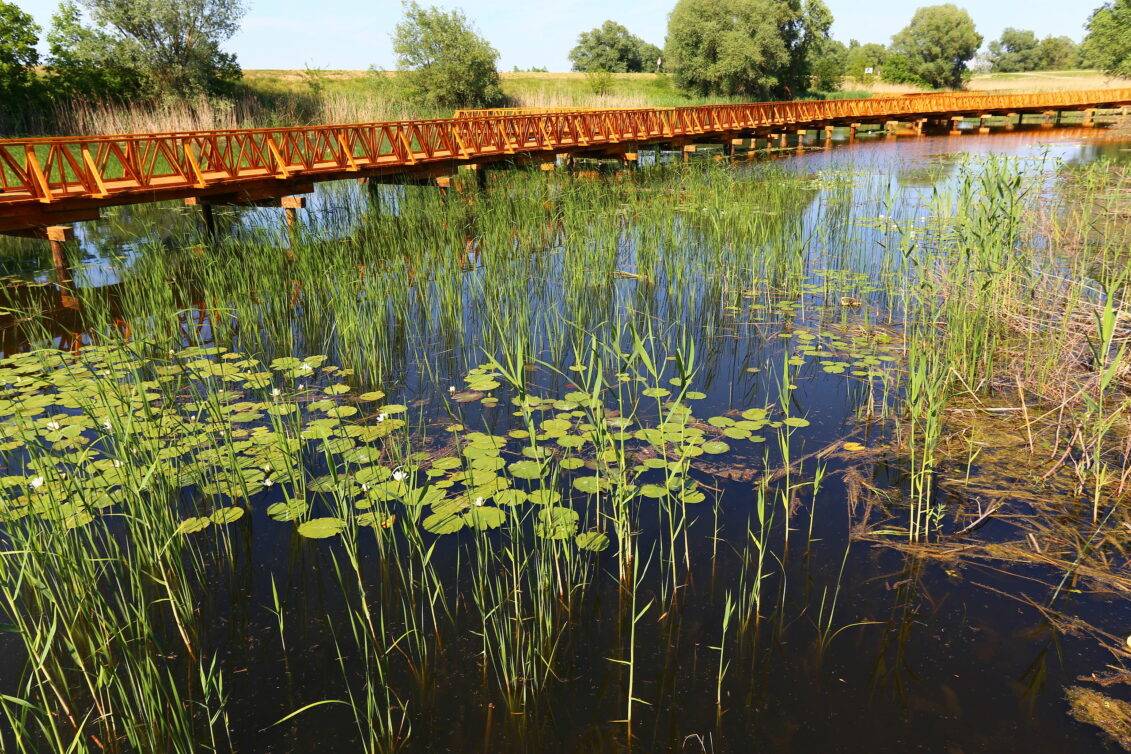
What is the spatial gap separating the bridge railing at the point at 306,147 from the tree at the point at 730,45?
13998mm

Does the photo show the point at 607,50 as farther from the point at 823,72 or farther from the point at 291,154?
the point at 291,154

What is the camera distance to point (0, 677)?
2.41 metres

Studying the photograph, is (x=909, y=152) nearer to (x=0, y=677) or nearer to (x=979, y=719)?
(x=979, y=719)

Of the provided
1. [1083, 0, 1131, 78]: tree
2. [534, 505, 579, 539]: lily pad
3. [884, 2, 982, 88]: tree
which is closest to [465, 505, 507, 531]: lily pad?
[534, 505, 579, 539]: lily pad

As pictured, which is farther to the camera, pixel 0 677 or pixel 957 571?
pixel 957 571

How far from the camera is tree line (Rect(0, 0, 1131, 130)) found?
75.9 ft

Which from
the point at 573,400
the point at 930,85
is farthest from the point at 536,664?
the point at 930,85

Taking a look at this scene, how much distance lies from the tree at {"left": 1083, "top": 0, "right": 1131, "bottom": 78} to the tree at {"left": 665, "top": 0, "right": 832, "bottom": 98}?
15.8m

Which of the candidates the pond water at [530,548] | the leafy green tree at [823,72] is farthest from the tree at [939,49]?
the pond water at [530,548]

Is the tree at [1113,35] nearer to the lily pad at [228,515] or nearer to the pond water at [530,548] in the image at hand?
the pond water at [530,548]

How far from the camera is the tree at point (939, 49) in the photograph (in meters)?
61.8

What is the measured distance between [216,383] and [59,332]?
9.85ft

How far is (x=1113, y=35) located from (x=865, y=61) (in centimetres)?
3218

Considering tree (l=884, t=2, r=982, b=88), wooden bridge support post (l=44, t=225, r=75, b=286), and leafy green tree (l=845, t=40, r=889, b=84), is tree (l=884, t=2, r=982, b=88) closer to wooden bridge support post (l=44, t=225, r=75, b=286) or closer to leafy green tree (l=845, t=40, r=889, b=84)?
leafy green tree (l=845, t=40, r=889, b=84)
